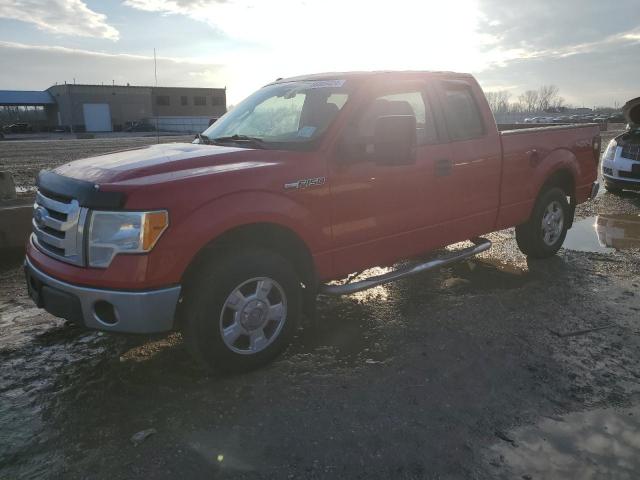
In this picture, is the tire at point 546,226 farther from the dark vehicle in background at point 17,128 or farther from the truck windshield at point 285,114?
the dark vehicle in background at point 17,128

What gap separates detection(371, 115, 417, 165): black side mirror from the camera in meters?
3.38

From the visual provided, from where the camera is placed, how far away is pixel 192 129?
58125mm

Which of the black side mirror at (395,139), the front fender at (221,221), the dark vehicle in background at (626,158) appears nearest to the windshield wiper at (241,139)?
the front fender at (221,221)

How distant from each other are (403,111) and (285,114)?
0.96 meters

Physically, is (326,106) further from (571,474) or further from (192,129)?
(192,129)

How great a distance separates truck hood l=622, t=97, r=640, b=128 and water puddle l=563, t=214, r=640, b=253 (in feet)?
9.84

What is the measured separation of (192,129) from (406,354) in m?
58.2

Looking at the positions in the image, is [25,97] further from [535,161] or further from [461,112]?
[535,161]

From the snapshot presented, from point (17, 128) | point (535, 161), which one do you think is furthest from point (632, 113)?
point (17, 128)

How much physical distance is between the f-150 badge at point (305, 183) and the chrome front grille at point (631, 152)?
27.7ft

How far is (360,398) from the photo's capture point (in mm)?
3068

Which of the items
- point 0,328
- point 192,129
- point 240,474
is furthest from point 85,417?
point 192,129

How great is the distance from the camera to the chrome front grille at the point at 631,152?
9.43 m

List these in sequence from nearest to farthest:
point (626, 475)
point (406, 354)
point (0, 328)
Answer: point (626, 475) < point (406, 354) < point (0, 328)
